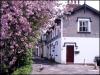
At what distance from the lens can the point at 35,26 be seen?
14.1 m

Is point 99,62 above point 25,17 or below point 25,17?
below

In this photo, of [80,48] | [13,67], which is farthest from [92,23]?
[13,67]

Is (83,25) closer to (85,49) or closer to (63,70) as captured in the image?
(85,49)

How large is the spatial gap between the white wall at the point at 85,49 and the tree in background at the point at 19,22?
72.2 feet

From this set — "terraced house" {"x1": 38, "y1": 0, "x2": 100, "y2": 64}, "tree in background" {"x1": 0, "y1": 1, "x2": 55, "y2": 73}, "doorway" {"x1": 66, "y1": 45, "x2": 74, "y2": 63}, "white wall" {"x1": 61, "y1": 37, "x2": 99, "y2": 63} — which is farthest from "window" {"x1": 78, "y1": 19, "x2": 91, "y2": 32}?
"tree in background" {"x1": 0, "y1": 1, "x2": 55, "y2": 73}

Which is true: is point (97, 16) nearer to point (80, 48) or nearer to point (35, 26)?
point (80, 48)

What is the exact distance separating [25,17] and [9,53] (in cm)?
284

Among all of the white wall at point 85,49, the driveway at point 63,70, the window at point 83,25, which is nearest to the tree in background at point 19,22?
the driveway at point 63,70

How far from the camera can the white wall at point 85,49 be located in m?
36.9

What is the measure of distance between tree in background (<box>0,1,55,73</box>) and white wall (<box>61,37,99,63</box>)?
72.2 feet

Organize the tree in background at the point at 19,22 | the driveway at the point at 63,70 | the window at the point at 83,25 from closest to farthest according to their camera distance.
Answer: the tree in background at the point at 19,22 < the driveway at the point at 63,70 < the window at the point at 83,25

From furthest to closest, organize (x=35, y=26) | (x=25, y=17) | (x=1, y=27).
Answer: (x=35, y=26)
(x=25, y=17)
(x=1, y=27)

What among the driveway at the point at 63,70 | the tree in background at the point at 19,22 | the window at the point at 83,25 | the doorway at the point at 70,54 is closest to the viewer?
the tree in background at the point at 19,22

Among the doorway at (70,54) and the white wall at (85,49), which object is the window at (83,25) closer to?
the white wall at (85,49)
